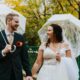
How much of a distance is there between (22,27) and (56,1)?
46.8 ft

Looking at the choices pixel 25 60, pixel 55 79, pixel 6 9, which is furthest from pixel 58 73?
pixel 6 9

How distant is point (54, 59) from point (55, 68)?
0.32m

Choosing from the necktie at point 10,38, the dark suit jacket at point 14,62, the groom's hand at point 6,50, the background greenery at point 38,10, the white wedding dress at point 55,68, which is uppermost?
the necktie at point 10,38

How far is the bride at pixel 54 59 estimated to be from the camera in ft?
33.5

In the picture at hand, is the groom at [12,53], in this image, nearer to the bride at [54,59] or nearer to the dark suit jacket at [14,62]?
the dark suit jacket at [14,62]

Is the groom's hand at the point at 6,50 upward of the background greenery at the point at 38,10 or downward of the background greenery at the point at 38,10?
upward

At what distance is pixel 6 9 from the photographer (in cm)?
1375

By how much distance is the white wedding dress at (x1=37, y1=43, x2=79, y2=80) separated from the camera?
33.9ft

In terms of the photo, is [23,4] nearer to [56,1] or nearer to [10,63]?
[56,1]

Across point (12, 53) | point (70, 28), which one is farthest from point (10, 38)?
point (70, 28)

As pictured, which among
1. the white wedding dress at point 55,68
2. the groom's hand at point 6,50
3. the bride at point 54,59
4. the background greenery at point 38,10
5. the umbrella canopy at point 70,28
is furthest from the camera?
the background greenery at point 38,10

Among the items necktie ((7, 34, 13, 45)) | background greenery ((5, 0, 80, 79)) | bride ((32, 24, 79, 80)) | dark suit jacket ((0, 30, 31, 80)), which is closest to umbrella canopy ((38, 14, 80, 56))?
bride ((32, 24, 79, 80))

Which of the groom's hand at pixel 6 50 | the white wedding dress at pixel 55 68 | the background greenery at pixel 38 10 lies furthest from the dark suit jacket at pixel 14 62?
the background greenery at pixel 38 10

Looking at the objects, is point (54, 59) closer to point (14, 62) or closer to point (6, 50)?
point (14, 62)
